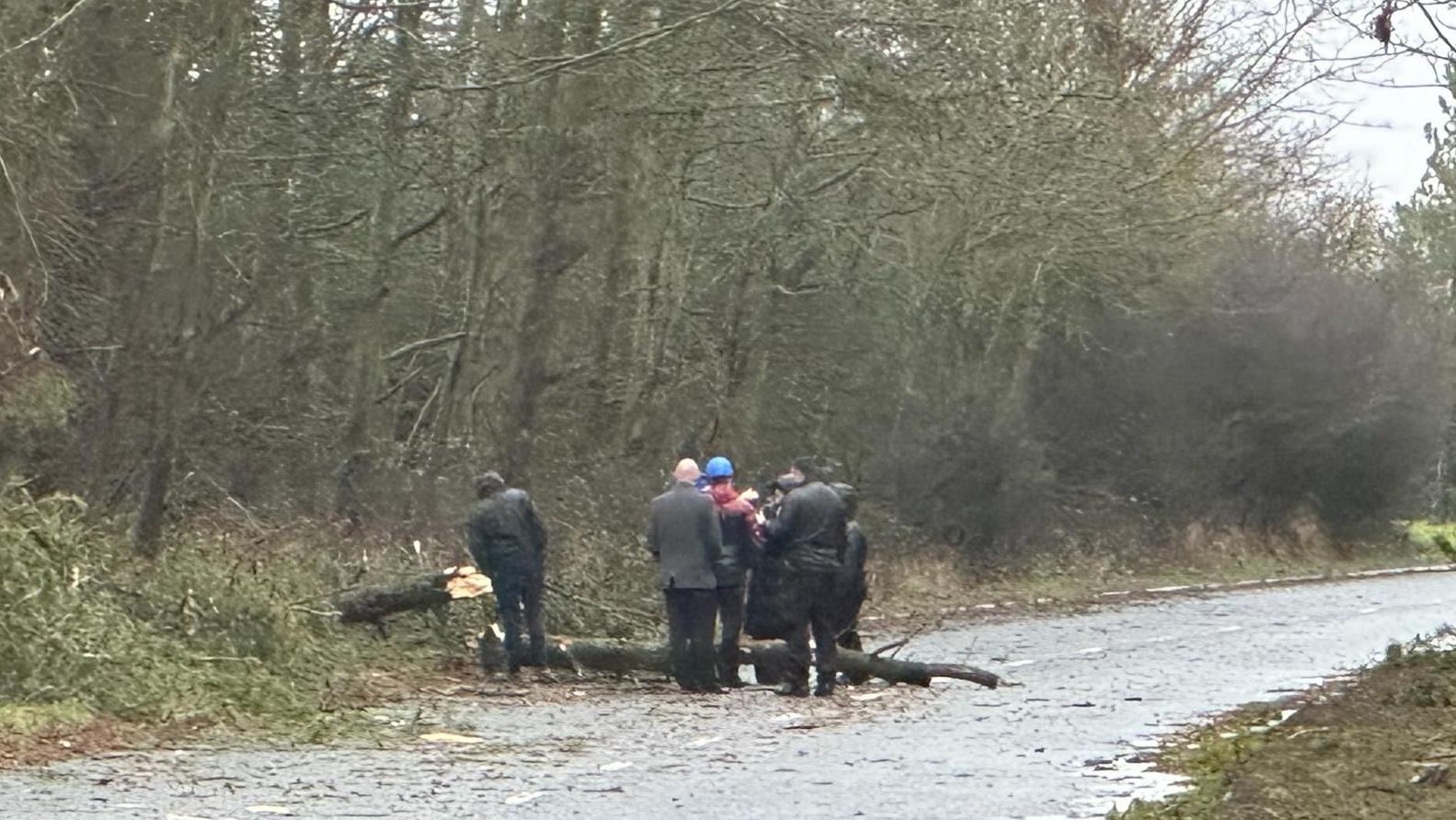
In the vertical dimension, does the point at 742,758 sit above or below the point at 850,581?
below

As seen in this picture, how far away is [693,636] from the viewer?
850 inches

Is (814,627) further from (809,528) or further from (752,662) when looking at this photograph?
(752,662)

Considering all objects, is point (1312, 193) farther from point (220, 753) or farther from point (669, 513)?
point (220, 753)

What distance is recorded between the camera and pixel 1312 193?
180 ft

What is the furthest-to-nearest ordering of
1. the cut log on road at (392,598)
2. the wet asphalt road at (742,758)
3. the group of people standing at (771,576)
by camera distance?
1. the cut log on road at (392,598)
2. the group of people standing at (771,576)
3. the wet asphalt road at (742,758)

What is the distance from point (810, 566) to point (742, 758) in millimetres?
5234

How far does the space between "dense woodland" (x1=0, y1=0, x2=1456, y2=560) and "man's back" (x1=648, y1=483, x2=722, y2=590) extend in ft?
15.7

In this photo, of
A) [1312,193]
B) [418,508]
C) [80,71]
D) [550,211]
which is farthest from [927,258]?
[1312,193]

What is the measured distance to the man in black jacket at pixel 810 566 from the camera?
2116 cm

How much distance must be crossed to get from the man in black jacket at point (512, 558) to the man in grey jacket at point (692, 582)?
1394mm

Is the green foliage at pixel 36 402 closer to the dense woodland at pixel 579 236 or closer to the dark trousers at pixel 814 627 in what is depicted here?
the dense woodland at pixel 579 236

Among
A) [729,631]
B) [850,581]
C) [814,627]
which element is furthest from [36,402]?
[850,581]

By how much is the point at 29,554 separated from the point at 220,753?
3.04 meters

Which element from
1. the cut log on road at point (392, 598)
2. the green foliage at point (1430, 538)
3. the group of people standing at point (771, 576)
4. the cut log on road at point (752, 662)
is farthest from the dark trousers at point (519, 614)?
the green foliage at point (1430, 538)
